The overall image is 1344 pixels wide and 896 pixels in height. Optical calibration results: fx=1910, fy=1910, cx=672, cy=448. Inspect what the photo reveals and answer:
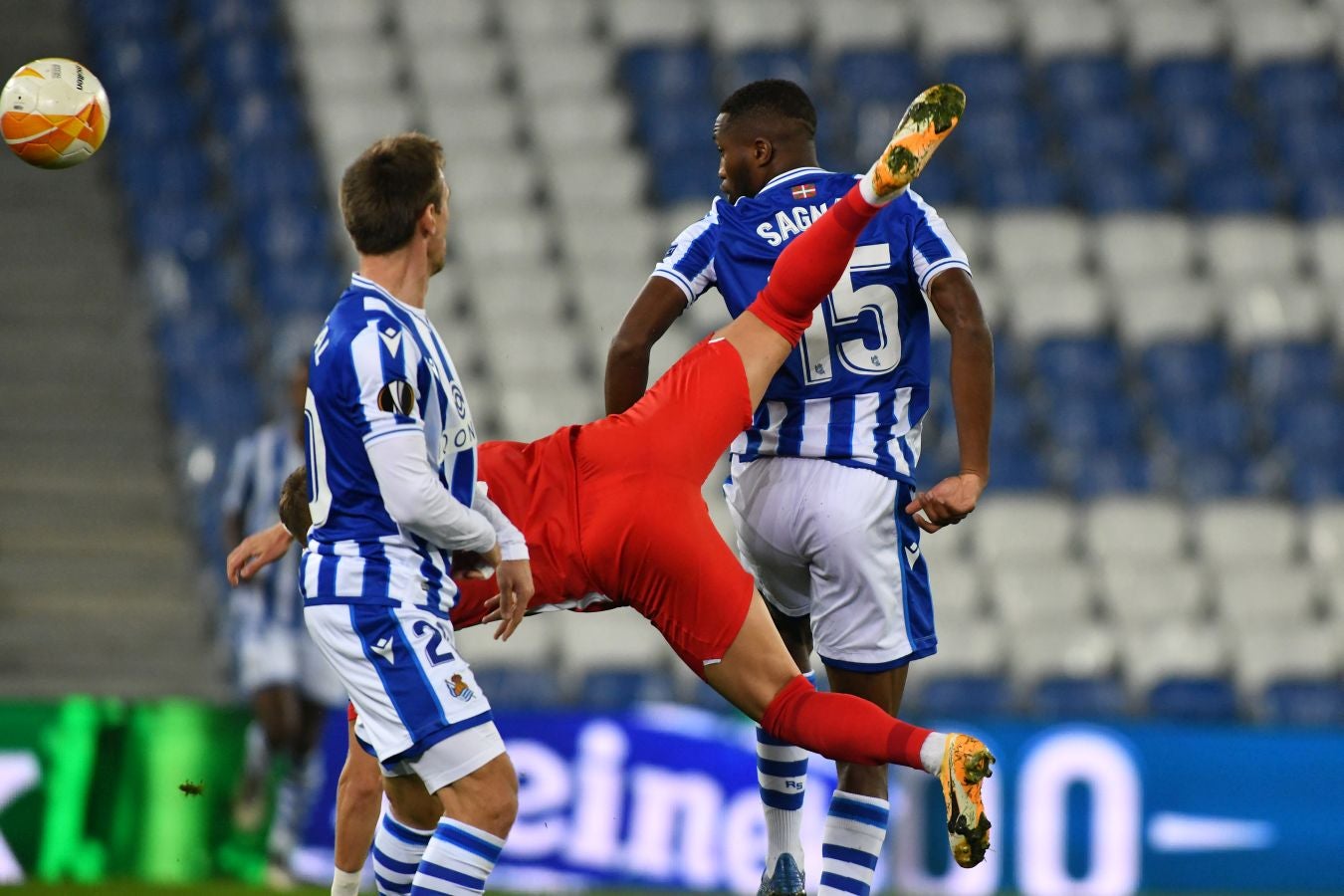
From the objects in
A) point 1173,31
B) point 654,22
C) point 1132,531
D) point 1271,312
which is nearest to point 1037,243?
point 1271,312

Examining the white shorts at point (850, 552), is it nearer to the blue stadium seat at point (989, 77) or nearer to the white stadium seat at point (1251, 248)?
the white stadium seat at point (1251, 248)

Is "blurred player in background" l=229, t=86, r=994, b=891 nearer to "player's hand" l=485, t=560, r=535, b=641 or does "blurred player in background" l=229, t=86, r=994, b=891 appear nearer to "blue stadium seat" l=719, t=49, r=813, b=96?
"player's hand" l=485, t=560, r=535, b=641

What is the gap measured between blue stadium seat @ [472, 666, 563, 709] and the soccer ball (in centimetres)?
420

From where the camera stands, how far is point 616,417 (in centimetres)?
435

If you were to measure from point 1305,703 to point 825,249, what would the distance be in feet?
18.5

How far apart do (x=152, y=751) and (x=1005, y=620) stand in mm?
4208

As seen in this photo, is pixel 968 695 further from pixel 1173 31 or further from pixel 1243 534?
pixel 1173 31

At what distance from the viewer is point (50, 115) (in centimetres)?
516

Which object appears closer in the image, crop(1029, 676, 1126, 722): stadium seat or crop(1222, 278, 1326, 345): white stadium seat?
crop(1029, 676, 1126, 722): stadium seat

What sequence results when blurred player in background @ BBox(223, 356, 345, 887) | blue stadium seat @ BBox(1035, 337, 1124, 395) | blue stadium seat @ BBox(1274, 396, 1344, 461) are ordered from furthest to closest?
blue stadium seat @ BBox(1035, 337, 1124, 395)
blue stadium seat @ BBox(1274, 396, 1344, 461)
blurred player in background @ BBox(223, 356, 345, 887)

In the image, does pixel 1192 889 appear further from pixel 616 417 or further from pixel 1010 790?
pixel 616 417

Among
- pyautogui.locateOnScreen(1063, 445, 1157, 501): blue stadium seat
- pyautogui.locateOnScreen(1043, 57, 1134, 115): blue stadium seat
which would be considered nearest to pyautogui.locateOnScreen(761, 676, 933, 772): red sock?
pyautogui.locateOnScreen(1063, 445, 1157, 501): blue stadium seat

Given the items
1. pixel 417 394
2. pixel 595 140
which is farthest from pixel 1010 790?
pixel 595 140

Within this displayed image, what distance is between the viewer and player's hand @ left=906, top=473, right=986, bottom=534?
4.39 meters
